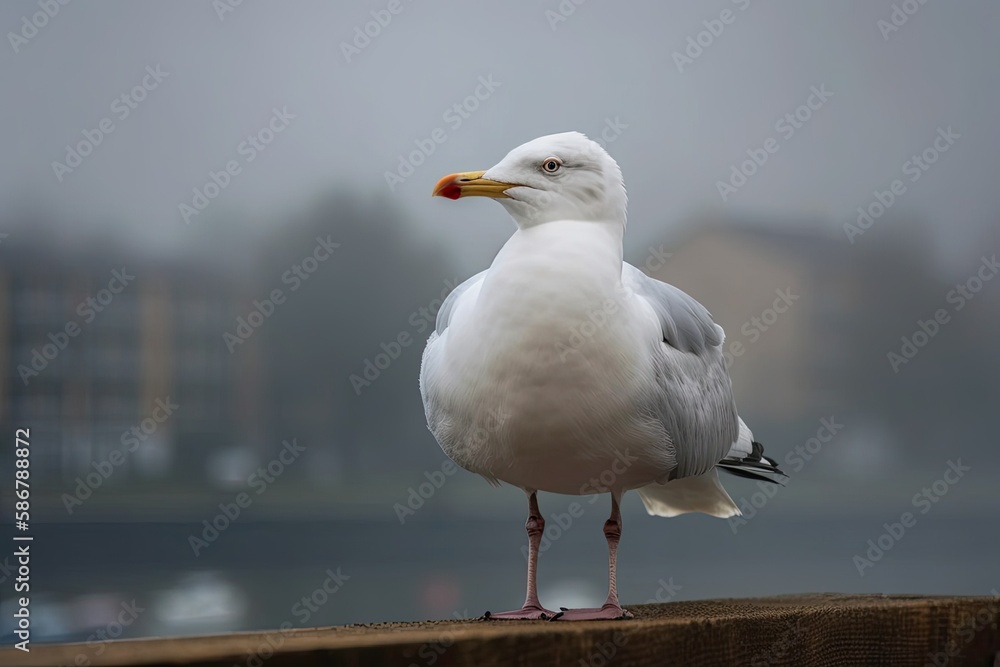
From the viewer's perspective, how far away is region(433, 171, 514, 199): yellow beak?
1598 millimetres

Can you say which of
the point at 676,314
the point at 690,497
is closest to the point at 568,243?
the point at 676,314

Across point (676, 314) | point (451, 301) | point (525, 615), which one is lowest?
point (525, 615)

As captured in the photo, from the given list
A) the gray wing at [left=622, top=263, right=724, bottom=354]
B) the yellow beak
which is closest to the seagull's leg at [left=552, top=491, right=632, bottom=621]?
the gray wing at [left=622, top=263, right=724, bottom=354]

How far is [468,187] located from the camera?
160 cm

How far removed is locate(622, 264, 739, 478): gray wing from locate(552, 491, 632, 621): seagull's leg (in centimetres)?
13

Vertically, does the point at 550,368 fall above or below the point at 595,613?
above

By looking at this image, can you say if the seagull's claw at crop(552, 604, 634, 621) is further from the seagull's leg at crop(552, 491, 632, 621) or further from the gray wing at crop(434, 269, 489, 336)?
the gray wing at crop(434, 269, 489, 336)

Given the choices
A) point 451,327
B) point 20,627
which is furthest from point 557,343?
point 20,627

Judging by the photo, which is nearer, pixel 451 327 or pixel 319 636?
pixel 319 636

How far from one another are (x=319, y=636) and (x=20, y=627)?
3.43 ft

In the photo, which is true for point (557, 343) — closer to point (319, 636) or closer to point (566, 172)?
point (566, 172)

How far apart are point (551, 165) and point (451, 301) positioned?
36 cm

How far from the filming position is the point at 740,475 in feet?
6.91

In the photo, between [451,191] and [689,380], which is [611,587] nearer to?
[689,380]
